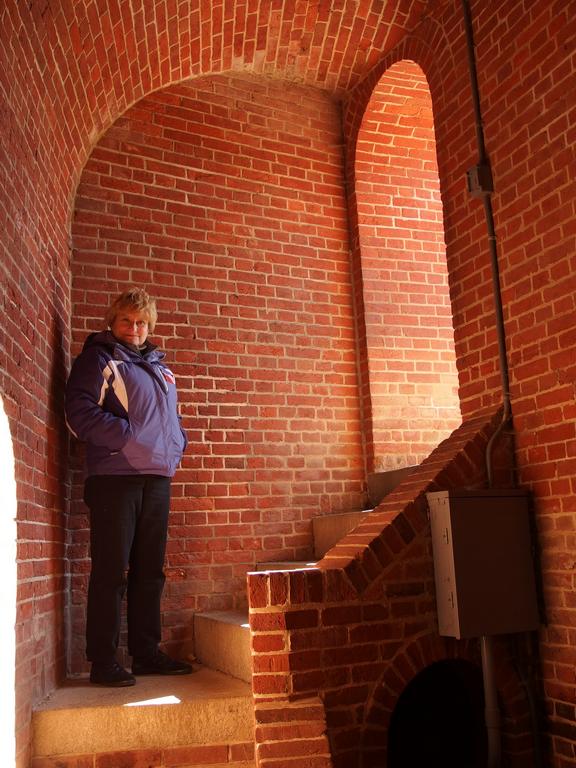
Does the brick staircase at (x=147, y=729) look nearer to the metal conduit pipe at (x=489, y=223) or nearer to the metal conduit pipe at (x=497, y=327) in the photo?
the metal conduit pipe at (x=497, y=327)

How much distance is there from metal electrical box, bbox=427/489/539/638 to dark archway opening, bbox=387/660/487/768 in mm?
412

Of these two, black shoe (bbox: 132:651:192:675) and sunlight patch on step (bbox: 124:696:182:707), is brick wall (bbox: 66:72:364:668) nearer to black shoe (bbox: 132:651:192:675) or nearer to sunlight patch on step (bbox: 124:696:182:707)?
black shoe (bbox: 132:651:192:675)

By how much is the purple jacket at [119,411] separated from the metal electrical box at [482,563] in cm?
140

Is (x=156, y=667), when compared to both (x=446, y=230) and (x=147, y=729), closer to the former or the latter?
(x=147, y=729)

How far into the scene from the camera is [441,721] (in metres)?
3.96

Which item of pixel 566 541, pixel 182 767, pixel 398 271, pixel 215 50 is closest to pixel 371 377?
pixel 398 271

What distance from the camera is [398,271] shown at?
5.50m

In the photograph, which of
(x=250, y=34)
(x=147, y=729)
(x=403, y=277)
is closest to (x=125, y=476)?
(x=147, y=729)

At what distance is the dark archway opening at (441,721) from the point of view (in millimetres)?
3776

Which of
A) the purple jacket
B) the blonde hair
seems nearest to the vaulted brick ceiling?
the blonde hair

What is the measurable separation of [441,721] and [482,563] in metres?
1.04

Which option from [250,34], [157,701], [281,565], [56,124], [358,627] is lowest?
[157,701]

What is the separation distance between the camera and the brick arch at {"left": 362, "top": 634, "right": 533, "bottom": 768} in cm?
333

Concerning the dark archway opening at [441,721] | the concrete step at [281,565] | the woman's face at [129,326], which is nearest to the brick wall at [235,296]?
the concrete step at [281,565]
